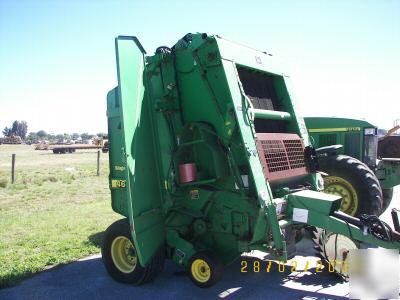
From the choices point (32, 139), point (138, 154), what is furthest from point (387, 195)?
point (32, 139)

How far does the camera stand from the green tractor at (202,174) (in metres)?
4.39

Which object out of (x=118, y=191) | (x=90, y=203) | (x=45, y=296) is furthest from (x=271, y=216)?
(x=90, y=203)

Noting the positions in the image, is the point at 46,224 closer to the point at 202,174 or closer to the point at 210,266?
the point at 202,174

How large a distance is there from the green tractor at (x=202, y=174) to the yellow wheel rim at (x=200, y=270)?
1 cm

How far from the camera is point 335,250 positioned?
15.0 ft

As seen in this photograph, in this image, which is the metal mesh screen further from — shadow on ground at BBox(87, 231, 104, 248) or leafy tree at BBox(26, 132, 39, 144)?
leafy tree at BBox(26, 132, 39, 144)

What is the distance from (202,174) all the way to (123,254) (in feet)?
4.96

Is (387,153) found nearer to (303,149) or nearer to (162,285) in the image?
(303,149)

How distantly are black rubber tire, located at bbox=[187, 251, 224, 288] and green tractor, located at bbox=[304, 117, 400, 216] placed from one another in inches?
93.3

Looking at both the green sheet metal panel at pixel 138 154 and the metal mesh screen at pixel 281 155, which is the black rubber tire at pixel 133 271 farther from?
the metal mesh screen at pixel 281 155

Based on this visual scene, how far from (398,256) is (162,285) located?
2.66 metres

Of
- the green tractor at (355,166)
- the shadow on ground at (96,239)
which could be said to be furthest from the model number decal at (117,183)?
the green tractor at (355,166)

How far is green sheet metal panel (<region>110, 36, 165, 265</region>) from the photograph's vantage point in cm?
454

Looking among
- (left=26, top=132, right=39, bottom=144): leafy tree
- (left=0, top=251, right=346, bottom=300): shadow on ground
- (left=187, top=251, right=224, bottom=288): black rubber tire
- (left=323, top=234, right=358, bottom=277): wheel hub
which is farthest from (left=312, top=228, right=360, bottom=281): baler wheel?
(left=26, top=132, right=39, bottom=144): leafy tree
